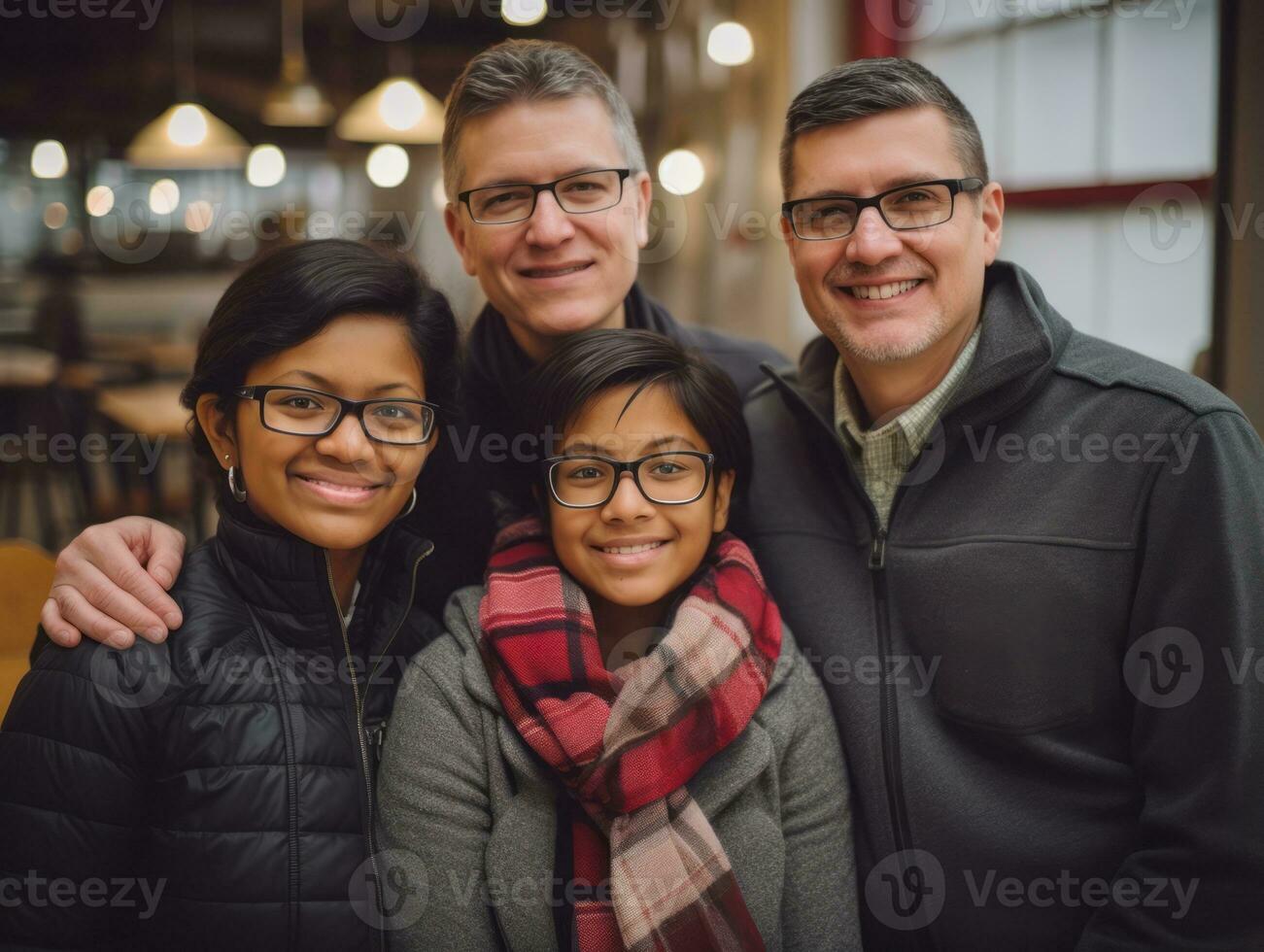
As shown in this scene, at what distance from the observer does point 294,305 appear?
147 cm

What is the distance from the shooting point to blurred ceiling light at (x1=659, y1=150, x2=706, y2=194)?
5.11 meters

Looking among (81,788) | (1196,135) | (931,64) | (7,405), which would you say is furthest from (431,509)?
(7,405)

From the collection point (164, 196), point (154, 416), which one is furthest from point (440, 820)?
point (164, 196)

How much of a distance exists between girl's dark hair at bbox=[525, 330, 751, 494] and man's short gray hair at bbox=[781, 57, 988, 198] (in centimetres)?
44

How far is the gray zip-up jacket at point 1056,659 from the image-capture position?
4.57 ft

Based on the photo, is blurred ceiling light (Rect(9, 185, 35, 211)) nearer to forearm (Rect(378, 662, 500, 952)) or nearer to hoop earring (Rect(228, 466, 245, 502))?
hoop earring (Rect(228, 466, 245, 502))

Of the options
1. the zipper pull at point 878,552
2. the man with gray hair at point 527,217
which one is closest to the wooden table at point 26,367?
the man with gray hair at point 527,217

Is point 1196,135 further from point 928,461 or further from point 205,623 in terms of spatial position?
point 205,623

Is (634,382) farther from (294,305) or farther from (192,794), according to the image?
(192,794)

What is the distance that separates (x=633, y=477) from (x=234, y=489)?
1.92 ft

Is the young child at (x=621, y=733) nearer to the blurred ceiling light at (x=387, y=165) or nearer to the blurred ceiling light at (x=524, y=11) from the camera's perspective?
the blurred ceiling light at (x=524, y=11)

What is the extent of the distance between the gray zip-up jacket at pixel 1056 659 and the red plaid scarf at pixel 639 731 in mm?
244

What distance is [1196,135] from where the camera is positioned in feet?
10.4

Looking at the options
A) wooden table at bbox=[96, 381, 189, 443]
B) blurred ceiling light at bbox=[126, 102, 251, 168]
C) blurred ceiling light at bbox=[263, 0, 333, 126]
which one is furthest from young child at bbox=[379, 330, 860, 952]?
blurred ceiling light at bbox=[263, 0, 333, 126]
